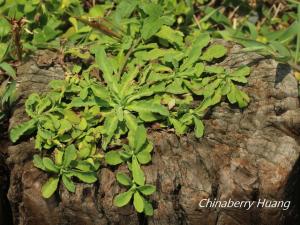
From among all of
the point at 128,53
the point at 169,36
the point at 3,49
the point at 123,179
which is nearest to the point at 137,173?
the point at 123,179

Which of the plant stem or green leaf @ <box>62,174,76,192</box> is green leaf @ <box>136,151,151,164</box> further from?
the plant stem

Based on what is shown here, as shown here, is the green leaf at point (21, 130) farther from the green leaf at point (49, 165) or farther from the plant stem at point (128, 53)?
the plant stem at point (128, 53)

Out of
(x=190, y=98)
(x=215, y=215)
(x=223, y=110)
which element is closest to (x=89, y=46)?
(x=190, y=98)

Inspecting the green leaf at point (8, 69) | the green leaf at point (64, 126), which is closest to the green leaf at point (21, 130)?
the green leaf at point (64, 126)

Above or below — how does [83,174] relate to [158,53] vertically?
below

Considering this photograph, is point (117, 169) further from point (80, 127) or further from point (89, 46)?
point (89, 46)

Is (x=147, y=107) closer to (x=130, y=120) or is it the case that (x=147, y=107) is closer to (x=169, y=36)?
(x=130, y=120)
